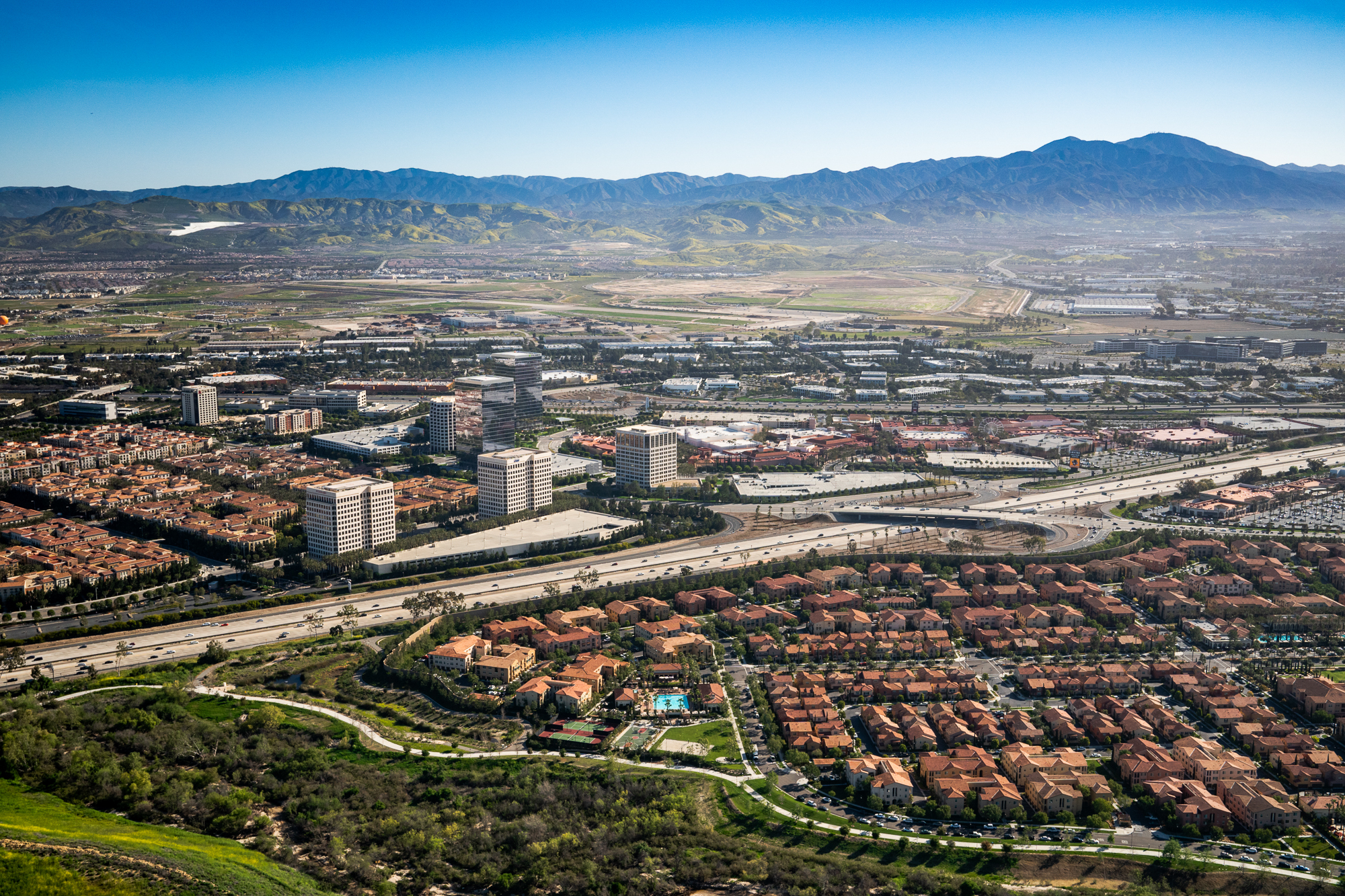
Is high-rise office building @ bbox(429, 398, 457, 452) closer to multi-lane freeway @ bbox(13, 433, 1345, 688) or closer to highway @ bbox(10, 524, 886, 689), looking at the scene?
highway @ bbox(10, 524, 886, 689)

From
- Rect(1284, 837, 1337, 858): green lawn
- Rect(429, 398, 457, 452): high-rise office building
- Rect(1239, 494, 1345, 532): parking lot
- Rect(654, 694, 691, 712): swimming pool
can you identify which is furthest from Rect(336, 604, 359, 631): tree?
Rect(1239, 494, 1345, 532): parking lot

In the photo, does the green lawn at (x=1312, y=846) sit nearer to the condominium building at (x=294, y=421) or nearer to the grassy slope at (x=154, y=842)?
the grassy slope at (x=154, y=842)

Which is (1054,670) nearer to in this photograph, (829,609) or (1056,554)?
(829,609)

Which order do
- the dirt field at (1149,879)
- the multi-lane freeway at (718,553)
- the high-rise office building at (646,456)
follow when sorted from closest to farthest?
the dirt field at (1149,879)
the multi-lane freeway at (718,553)
the high-rise office building at (646,456)

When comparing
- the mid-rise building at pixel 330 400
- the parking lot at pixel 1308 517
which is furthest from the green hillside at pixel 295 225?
the parking lot at pixel 1308 517

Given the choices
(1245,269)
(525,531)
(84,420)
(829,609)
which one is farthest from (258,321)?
(1245,269)

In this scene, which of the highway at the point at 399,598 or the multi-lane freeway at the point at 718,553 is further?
the multi-lane freeway at the point at 718,553
